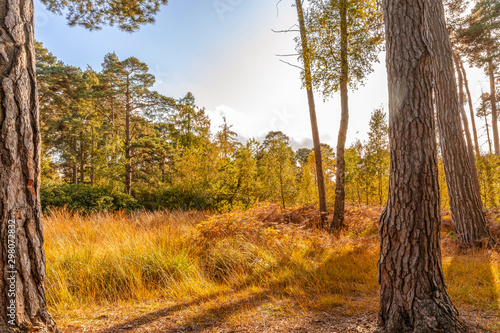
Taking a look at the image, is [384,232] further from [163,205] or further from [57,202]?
[57,202]

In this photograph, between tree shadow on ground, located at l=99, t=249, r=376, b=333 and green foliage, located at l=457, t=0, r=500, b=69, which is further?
green foliage, located at l=457, t=0, r=500, b=69

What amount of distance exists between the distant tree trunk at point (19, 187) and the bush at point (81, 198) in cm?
916

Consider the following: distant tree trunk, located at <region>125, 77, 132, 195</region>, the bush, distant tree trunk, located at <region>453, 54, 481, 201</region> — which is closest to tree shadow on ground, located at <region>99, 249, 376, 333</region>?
the bush

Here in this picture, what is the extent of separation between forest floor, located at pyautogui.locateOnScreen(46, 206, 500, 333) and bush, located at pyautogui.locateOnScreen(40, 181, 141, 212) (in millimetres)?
6619

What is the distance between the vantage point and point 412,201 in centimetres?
183

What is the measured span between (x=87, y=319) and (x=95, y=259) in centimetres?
138

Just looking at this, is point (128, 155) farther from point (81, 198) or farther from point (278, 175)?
point (278, 175)

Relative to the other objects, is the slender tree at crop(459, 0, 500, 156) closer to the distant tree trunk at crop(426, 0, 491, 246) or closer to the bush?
the distant tree trunk at crop(426, 0, 491, 246)

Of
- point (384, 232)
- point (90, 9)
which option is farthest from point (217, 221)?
point (90, 9)

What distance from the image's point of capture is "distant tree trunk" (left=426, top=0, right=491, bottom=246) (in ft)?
14.5

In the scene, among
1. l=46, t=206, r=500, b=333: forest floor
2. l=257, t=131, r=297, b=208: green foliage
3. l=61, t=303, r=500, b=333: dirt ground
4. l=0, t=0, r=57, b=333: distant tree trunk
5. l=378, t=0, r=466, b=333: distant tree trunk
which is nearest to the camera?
l=0, t=0, r=57, b=333: distant tree trunk

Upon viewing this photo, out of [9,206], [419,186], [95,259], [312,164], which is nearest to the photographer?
[9,206]

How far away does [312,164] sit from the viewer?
14578 mm

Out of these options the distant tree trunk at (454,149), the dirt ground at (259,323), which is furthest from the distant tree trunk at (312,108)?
the dirt ground at (259,323)
